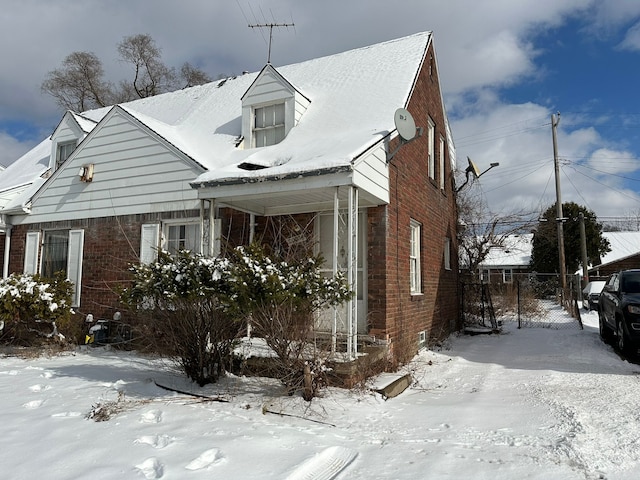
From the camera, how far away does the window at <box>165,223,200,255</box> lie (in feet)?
32.5

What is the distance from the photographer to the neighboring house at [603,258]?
37469mm

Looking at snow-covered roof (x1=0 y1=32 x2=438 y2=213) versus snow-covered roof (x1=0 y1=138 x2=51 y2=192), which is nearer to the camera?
snow-covered roof (x1=0 y1=32 x2=438 y2=213)

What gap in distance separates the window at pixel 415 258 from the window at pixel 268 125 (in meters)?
3.59

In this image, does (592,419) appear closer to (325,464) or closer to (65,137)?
(325,464)

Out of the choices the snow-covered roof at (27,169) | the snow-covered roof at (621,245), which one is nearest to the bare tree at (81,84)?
the snow-covered roof at (27,169)

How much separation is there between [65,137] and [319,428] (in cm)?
1211

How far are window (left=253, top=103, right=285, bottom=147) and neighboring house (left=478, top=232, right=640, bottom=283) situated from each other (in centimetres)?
2604

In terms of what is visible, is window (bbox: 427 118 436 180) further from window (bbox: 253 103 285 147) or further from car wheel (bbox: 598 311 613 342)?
car wheel (bbox: 598 311 613 342)

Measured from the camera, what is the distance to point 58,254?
11.6 metres

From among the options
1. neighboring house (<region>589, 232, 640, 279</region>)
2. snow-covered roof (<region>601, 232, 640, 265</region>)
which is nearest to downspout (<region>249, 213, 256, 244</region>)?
neighboring house (<region>589, 232, 640, 279</region>)

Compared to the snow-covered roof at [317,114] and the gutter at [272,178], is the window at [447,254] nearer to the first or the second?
the snow-covered roof at [317,114]

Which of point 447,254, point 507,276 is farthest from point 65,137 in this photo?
point 507,276

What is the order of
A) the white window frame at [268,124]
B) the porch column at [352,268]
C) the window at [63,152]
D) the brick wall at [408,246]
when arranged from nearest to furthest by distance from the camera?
the porch column at [352,268] → the brick wall at [408,246] → the white window frame at [268,124] → the window at [63,152]

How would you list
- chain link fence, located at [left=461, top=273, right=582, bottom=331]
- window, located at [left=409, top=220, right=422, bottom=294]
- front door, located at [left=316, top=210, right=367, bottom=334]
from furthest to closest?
chain link fence, located at [left=461, top=273, right=582, bottom=331]
window, located at [left=409, top=220, right=422, bottom=294]
front door, located at [left=316, top=210, right=367, bottom=334]
